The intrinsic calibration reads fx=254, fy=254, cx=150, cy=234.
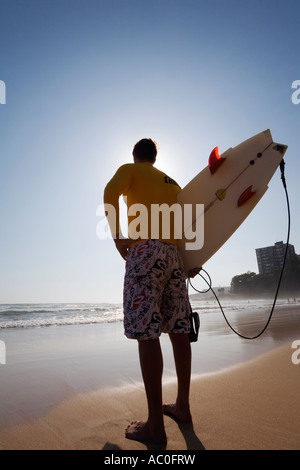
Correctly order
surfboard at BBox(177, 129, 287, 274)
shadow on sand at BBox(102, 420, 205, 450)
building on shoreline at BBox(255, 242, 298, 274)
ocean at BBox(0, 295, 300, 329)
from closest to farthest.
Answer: shadow on sand at BBox(102, 420, 205, 450), surfboard at BBox(177, 129, 287, 274), ocean at BBox(0, 295, 300, 329), building on shoreline at BBox(255, 242, 298, 274)

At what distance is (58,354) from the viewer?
3885 millimetres

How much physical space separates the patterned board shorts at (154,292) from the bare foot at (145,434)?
484 mm

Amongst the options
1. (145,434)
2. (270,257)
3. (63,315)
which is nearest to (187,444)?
(145,434)

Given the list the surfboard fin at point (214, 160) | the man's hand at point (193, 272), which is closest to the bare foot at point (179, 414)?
the man's hand at point (193, 272)

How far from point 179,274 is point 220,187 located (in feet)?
3.81

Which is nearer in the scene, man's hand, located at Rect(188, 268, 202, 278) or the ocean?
man's hand, located at Rect(188, 268, 202, 278)

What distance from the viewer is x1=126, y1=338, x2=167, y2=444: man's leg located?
1.36 m

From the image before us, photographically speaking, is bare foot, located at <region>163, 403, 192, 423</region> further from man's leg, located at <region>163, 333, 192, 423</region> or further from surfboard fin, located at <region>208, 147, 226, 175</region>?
surfboard fin, located at <region>208, 147, 226, 175</region>

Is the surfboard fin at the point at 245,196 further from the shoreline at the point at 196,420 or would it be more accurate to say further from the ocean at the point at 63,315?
the ocean at the point at 63,315

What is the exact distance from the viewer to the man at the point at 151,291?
143cm

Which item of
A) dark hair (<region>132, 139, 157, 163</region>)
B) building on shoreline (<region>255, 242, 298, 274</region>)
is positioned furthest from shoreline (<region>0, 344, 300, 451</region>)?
building on shoreline (<region>255, 242, 298, 274</region>)

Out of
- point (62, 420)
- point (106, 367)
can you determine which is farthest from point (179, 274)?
point (106, 367)

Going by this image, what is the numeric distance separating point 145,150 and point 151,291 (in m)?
1.12
